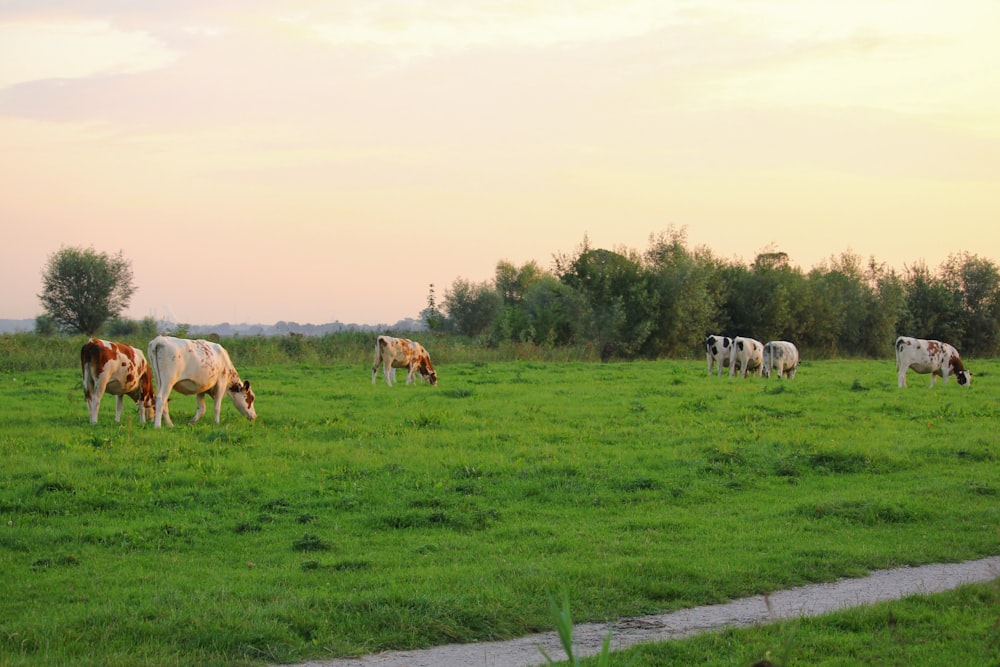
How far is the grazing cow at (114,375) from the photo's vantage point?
736 inches

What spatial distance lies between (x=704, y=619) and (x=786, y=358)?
27.8 metres

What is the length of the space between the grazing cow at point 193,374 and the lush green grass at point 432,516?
0.64m

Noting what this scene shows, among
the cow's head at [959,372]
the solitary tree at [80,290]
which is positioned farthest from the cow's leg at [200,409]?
the solitary tree at [80,290]

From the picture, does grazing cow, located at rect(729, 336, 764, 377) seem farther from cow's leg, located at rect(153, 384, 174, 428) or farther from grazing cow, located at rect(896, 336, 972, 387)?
cow's leg, located at rect(153, 384, 174, 428)

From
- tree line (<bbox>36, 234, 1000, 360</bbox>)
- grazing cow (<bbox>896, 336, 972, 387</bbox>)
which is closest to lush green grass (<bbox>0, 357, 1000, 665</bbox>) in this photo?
grazing cow (<bbox>896, 336, 972, 387</bbox>)

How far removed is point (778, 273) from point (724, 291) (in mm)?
3711

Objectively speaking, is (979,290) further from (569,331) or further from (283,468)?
(283,468)

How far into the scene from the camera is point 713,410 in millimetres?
22469

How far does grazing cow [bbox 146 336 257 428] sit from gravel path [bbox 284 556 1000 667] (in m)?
12.7

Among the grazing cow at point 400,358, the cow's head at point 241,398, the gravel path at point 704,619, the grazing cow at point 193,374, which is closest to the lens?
the gravel path at point 704,619

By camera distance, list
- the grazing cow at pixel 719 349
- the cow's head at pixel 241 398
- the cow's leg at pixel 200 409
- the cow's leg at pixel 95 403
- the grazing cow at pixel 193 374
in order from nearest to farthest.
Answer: the cow's leg at pixel 95 403 < the grazing cow at pixel 193 374 < the cow's leg at pixel 200 409 < the cow's head at pixel 241 398 < the grazing cow at pixel 719 349

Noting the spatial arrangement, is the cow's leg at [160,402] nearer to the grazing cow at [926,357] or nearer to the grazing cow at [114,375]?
the grazing cow at [114,375]

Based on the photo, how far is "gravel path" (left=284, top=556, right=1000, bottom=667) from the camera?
7.33 meters

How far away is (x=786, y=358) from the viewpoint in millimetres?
34875
